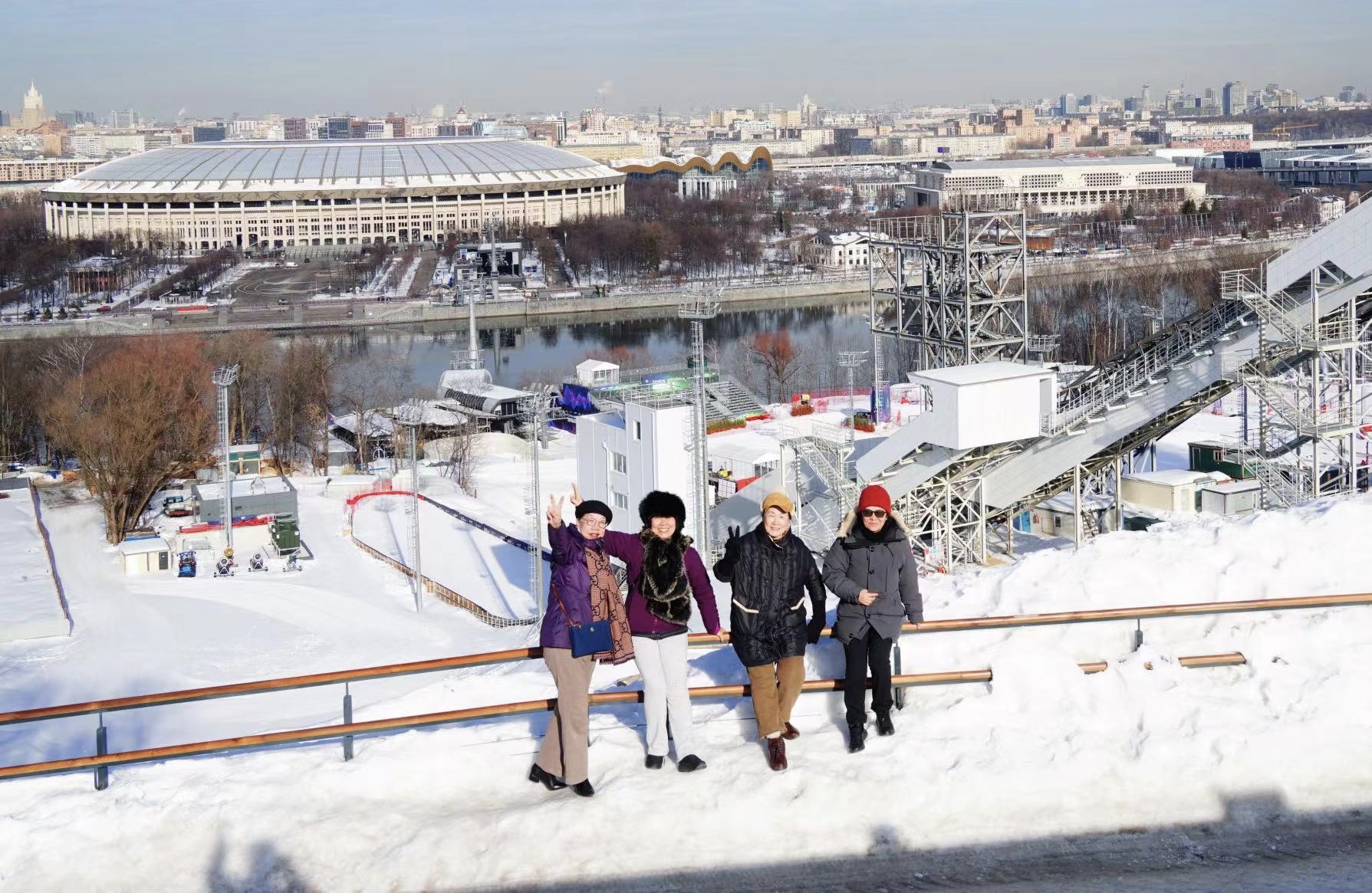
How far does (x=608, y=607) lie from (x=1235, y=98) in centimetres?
12423

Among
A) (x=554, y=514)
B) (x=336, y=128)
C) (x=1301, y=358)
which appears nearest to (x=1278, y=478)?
(x=1301, y=358)

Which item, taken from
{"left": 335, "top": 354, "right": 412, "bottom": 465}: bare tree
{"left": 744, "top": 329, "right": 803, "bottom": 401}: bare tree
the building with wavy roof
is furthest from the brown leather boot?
the building with wavy roof

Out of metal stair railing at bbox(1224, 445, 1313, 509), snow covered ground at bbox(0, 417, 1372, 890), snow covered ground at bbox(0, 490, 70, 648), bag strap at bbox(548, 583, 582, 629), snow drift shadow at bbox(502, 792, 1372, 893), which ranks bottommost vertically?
snow covered ground at bbox(0, 490, 70, 648)

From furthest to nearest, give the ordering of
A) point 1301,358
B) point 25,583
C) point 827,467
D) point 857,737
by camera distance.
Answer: point 25,583, point 827,467, point 1301,358, point 857,737

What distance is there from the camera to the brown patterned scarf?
8.08ft

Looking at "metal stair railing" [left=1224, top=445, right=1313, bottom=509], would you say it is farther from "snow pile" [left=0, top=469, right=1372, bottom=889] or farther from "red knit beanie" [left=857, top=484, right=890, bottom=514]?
"red knit beanie" [left=857, top=484, right=890, bottom=514]

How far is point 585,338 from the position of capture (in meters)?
25.7

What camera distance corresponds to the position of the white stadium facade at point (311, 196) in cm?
3878

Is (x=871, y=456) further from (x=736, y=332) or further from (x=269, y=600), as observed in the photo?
(x=736, y=332)

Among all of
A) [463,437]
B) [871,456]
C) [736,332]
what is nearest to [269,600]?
[871,456]

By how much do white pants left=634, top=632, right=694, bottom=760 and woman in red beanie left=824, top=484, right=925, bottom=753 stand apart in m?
0.26

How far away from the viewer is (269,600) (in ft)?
29.9

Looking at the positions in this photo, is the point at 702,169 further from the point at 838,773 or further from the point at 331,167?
the point at 838,773

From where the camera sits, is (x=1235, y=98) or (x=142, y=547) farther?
(x=1235, y=98)
